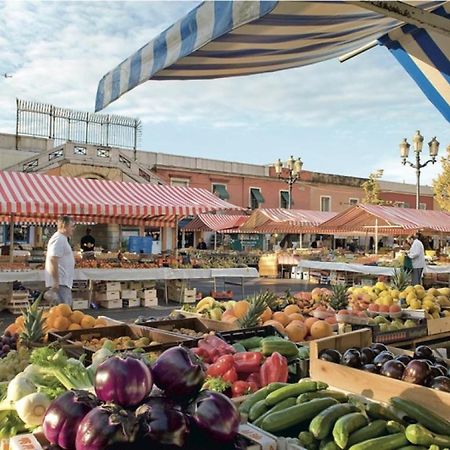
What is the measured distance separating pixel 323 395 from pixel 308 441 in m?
0.40

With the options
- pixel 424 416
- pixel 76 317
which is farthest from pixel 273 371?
Result: pixel 76 317

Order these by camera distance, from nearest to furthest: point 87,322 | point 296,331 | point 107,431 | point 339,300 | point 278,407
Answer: point 107,431, point 278,407, point 296,331, point 87,322, point 339,300

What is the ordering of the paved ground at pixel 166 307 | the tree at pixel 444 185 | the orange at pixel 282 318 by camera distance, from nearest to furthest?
the orange at pixel 282 318 → the paved ground at pixel 166 307 → the tree at pixel 444 185

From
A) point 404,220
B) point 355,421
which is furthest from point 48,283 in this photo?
point 404,220

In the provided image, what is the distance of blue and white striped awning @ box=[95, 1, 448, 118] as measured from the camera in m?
1.88

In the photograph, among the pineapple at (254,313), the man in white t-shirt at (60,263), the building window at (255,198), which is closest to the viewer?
the pineapple at (254,313)

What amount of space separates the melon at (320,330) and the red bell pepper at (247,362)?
1.56m

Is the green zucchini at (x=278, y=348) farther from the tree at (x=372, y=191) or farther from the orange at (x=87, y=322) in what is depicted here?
the tree at (x=372, y=191)

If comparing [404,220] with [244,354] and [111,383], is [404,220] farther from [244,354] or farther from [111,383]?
[111,383]

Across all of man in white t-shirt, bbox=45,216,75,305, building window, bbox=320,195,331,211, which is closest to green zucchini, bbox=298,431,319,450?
man in white t-shirt, bbox=45,216,75,305

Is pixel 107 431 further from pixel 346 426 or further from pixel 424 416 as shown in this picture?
pixel 424 416

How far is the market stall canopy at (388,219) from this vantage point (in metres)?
16.8

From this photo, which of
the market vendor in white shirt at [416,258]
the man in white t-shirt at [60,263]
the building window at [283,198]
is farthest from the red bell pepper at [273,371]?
the building window at [283,198]

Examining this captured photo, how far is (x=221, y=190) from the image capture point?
1233 inches
